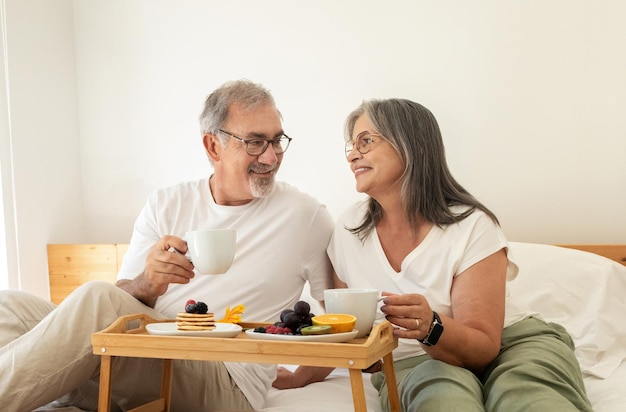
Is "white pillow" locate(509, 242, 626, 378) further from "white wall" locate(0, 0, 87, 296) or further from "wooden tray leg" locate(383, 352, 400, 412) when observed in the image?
"white wall" locate(0, 0, 87, 296)

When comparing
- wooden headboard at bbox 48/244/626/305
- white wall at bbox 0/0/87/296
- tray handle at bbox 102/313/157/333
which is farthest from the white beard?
white wall at bbox 0/0/87/296

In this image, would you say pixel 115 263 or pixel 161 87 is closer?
pixel 115 263

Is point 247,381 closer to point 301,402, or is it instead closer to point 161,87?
point 301,402

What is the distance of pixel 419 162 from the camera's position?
1876mm

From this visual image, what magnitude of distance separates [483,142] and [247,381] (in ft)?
4.74

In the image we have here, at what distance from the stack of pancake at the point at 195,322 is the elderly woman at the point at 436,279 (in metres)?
0.36

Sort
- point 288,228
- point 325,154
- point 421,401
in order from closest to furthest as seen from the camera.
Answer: point 421,401
point 288,228
point 325,154

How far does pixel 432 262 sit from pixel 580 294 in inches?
27.2

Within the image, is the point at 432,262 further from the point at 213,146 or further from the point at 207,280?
the point at 213,146

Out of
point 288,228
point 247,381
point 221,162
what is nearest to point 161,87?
point 221,162

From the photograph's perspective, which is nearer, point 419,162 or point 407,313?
point 407,313

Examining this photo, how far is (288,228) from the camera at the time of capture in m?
2.05

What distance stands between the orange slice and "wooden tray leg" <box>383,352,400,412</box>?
0.53 feet

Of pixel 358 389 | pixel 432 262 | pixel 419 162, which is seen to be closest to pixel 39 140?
pixel 419 162
